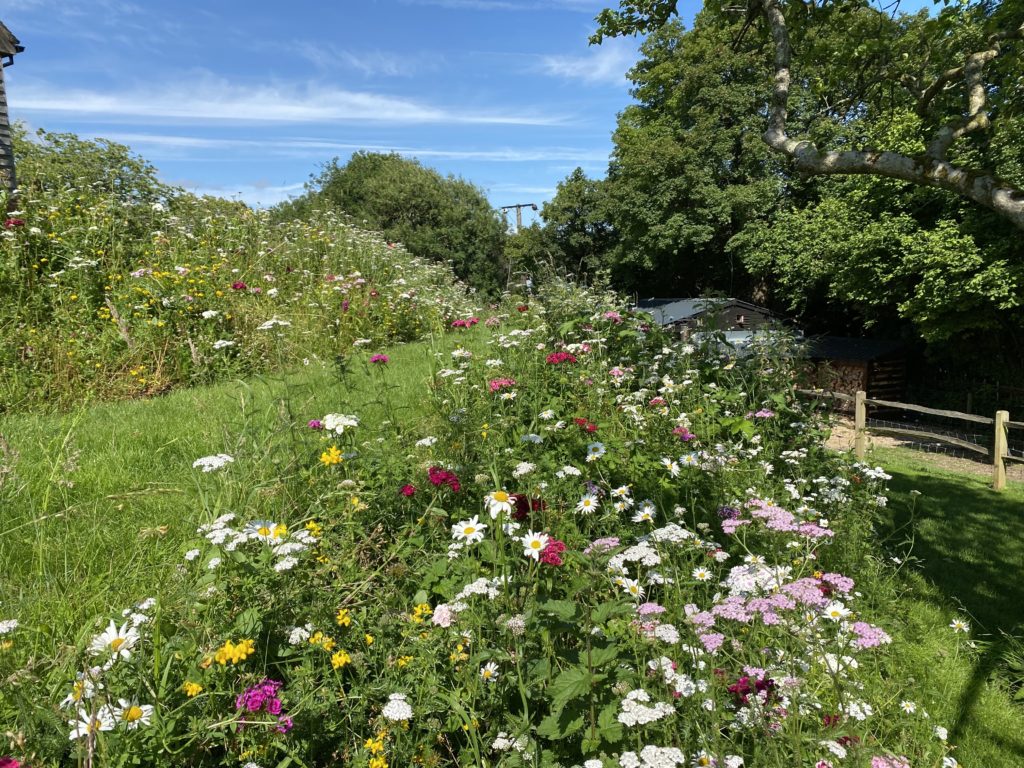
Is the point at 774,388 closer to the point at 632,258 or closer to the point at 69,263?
the point at 69,263

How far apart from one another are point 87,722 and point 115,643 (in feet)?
0.95

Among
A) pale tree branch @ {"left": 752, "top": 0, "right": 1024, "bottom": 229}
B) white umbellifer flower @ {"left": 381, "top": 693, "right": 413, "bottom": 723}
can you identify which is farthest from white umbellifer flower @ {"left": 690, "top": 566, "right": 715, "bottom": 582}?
pale tree branch @ {"left": 752, "top": 0, "right": 1024, "bottom": 229}

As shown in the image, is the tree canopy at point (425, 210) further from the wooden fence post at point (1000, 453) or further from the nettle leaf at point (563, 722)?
the nettle leaf at point (563, 722)

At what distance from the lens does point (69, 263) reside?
549 centimetres

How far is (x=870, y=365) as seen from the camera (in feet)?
63.0

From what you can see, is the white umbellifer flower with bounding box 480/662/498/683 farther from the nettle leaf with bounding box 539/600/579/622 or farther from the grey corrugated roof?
the grey corrugated roof

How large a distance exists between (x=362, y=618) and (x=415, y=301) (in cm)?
654

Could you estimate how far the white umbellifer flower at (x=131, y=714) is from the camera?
4.19ft

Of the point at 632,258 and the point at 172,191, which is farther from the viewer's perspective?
the point at 632,258

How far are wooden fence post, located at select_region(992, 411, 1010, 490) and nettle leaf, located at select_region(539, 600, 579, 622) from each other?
11.6 meters

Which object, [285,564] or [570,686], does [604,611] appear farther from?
[285,564]

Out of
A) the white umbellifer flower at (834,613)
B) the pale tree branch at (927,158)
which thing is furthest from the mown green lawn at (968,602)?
the pale tree branch at (927,158)

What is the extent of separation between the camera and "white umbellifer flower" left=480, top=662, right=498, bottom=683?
5.37 feet

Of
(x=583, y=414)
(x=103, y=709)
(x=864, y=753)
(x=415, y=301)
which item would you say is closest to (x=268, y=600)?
(x=103, y=709)
